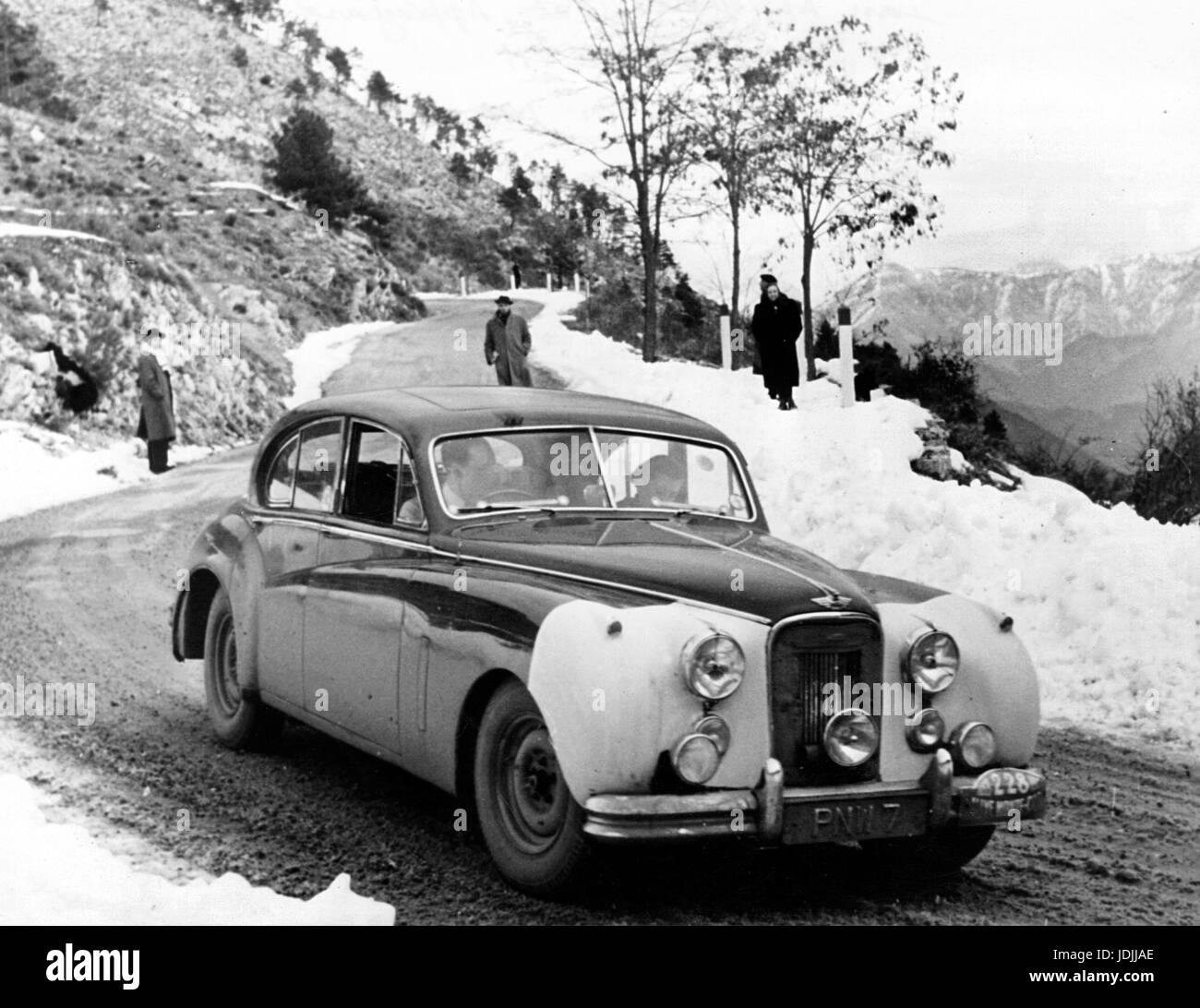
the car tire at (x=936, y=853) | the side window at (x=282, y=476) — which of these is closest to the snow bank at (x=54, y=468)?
the side window at (x=282, y=476)

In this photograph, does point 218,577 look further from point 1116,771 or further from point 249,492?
point 1116,771

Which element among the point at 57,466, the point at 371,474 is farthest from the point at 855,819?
the point at 57,466

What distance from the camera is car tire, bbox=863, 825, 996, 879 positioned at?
5.62 meters

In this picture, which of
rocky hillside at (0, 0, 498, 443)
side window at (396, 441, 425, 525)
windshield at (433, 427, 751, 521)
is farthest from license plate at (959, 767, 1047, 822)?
rocky hillside at (0, 0, 498, 443)

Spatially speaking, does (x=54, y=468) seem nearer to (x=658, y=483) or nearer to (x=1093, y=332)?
(x=658, y=483)

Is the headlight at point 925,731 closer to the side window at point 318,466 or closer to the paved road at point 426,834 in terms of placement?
the paved road at point 426,834

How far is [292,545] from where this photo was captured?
702cm

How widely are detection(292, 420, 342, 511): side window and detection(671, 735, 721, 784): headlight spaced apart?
2623mm

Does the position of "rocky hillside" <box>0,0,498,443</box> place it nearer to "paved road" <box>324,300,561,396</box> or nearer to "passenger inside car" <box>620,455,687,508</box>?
"paved road" <box>324,300,561,396</box>

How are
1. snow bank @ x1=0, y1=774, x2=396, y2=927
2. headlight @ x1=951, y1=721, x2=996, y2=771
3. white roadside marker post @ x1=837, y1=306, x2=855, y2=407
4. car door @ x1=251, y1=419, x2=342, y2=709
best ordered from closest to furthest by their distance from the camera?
snow bank @ x1=0, y1=774, x2=396, y2=927 < headlight @ x1=951, y1=721, x2=996, y2=771 < car door @ x1=251, y1=419, x2=342, y2=709 < white roadside marker post @ x1=837, y1=306, x2=855, y2=407

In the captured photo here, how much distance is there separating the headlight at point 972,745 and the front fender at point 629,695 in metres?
0.78

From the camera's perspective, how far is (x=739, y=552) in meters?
5.65
